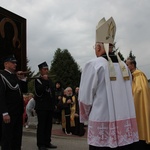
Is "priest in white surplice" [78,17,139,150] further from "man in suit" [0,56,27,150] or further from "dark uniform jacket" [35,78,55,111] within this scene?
"dark uniform jacket" [35,78,55,111]

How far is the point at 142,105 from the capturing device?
4.73 meters

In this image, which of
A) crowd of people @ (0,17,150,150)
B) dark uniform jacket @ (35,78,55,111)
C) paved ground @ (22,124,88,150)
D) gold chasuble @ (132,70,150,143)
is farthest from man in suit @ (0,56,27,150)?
gold chasuble @ (132,70,150,143)

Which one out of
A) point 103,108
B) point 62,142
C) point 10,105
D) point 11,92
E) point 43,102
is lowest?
Answer: point 62,142

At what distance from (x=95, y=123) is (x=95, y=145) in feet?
0.80

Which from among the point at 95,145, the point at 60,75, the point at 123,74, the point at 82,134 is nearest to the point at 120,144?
the point at 95,145

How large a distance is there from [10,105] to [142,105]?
2.23m

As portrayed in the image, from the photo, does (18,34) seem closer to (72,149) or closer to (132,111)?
(72,149)

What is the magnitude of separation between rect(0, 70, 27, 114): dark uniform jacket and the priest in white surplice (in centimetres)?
202

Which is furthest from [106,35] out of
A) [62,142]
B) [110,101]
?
[62,142]

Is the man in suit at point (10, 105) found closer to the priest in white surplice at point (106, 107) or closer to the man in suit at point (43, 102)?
the man in suit at point (43, 102)

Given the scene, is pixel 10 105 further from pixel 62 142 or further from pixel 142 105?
pixel 62 142

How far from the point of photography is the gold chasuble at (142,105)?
15.0 ft

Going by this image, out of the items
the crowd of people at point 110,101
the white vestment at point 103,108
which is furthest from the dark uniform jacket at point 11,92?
the white vestment at point 103,108

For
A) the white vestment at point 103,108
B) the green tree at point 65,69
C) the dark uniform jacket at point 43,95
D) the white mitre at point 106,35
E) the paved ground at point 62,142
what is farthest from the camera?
the green tree at point 65,69
